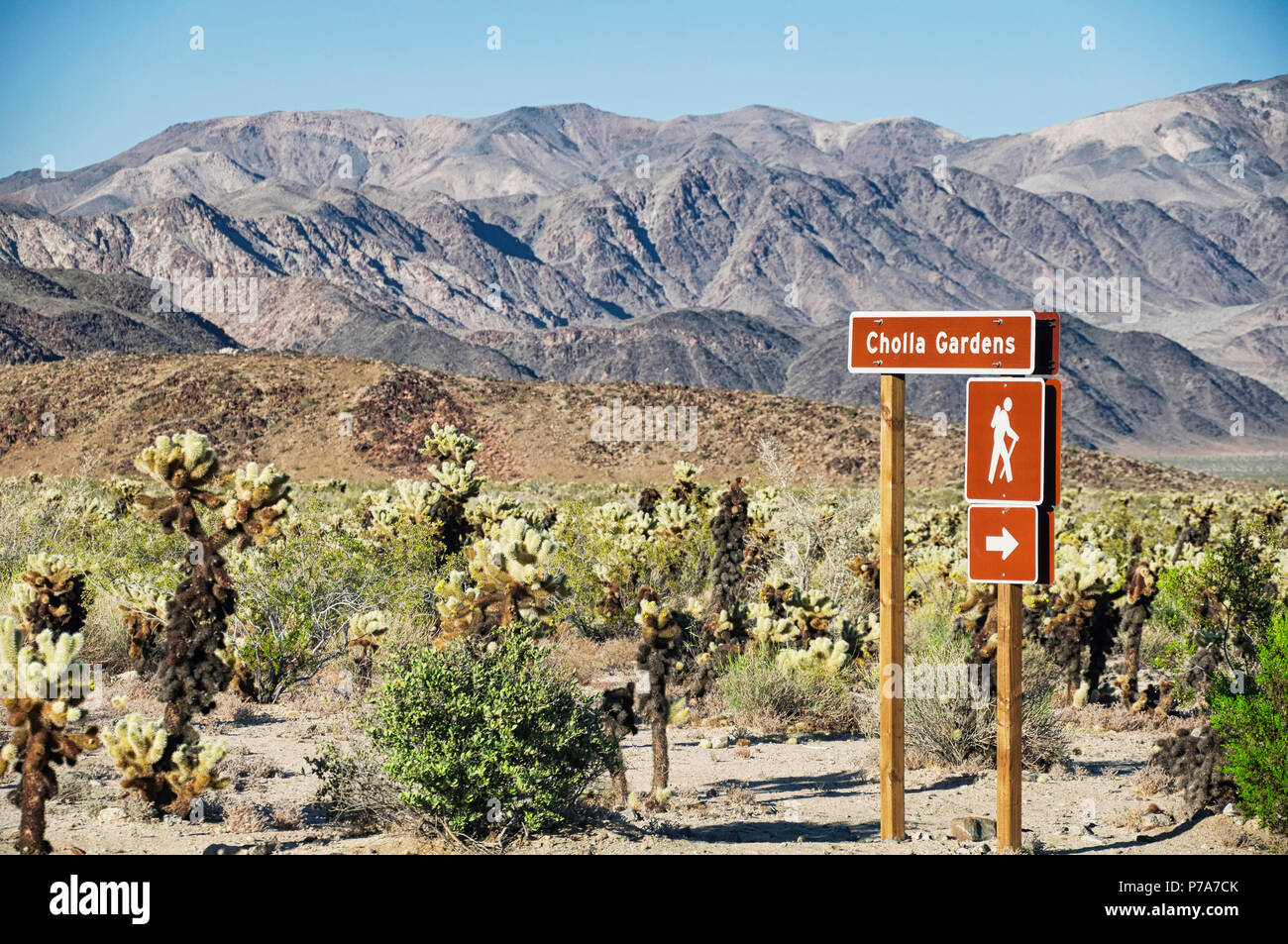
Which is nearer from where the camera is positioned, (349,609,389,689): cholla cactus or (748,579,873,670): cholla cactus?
(349,609,389,689): cholla cactus

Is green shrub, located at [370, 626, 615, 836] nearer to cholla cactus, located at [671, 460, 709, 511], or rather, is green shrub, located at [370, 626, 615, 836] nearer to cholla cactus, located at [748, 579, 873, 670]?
cholla cactus, located at [748, 579, 873, 670]

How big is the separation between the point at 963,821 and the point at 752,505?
9203 millimetres

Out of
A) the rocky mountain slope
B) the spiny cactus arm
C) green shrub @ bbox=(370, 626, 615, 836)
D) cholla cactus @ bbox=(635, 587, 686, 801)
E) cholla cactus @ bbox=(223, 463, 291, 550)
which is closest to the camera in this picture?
green shrub @ bbox=(370, 626, 615, 836)

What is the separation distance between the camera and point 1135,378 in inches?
4951

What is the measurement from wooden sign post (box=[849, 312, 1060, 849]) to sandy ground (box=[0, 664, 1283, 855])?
86cm

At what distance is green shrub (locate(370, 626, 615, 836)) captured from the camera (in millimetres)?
6645

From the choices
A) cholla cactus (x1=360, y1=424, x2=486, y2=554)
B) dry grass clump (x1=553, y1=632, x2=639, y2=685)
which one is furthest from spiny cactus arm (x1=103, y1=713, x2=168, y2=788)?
cholla cactus (x1=360, y1=424, x2=486, y2=554)

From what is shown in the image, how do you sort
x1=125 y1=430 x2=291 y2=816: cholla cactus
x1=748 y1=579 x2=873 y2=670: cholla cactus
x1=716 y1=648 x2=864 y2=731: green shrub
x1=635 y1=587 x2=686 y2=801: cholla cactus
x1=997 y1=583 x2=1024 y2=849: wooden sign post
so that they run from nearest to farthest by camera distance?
x1=997 y1=583 x2=1024 y2=849: wooden sign post, x1=125 y1=430 x2=291 y2=816: cholla cactus, x1=635 y1=587 x2=686 y2=801: cholla cactus, x1=716 y1=648 x2=864 y2=731: green shrub, x1=748 y1=579 x2=873 y2=670: cholla cactus

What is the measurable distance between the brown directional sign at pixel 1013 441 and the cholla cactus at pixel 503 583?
2906mm

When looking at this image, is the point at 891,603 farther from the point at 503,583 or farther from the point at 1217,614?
the point at 1217,614

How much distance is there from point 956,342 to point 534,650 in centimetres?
285

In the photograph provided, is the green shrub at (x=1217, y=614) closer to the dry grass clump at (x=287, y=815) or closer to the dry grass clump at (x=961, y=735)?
the dry grass clump at (x=961, y=735)

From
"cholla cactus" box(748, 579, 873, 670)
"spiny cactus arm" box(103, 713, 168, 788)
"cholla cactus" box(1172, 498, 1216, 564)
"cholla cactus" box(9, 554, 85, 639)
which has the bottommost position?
"spiny cactus arm" box(103, 713, 168, 788)

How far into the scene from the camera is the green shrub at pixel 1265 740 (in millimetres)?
6961
